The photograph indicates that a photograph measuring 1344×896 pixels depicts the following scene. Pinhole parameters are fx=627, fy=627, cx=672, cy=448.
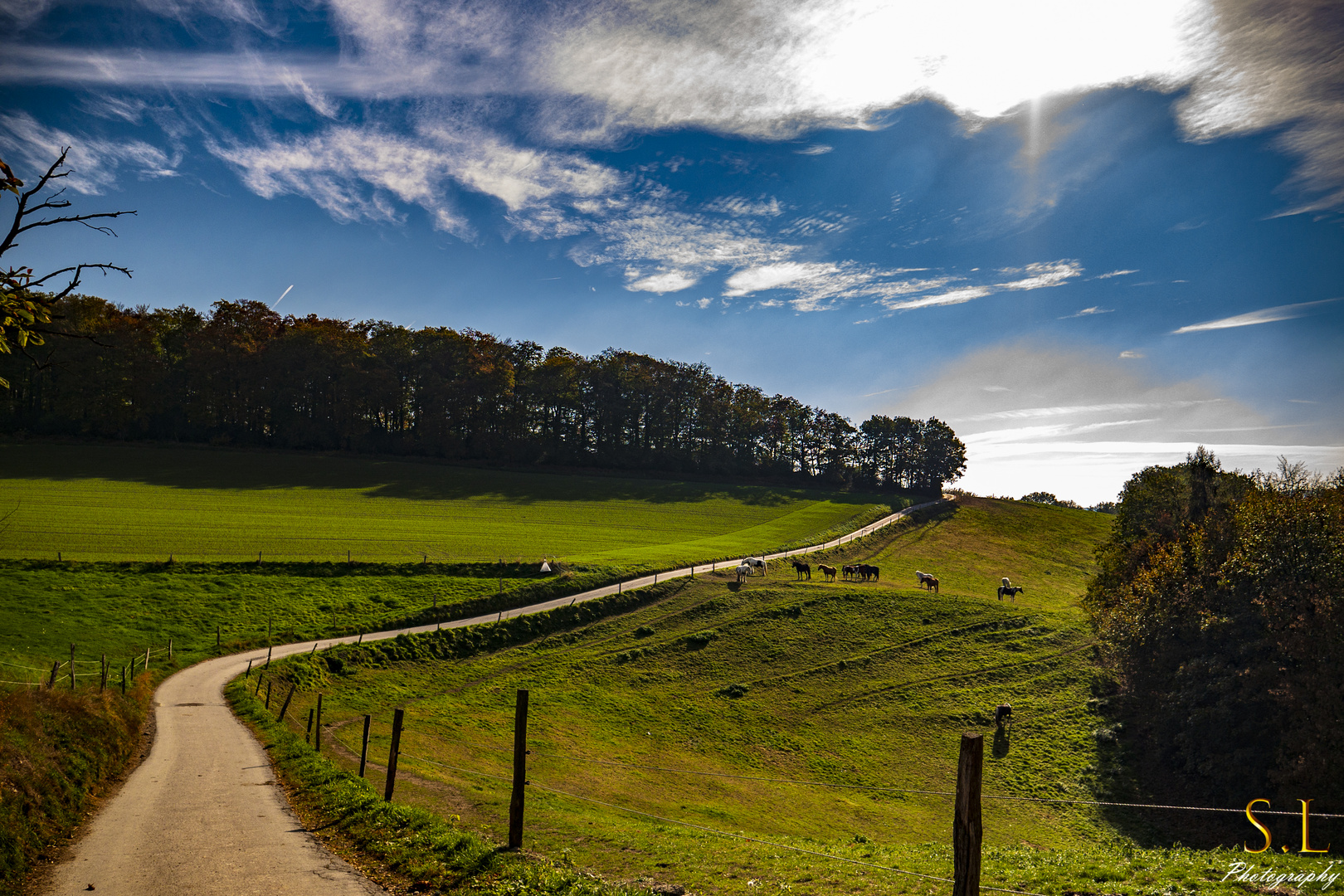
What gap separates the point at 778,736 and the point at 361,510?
56117 millimetres

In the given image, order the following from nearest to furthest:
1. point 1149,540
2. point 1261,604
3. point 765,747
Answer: point 1261,604, point 765,747, point 1149,540

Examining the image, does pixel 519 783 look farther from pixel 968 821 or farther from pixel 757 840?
pixel 968 821

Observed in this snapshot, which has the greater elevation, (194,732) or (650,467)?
(650,467)

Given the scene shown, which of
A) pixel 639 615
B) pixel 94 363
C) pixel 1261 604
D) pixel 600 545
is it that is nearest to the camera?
pixel 1261 604

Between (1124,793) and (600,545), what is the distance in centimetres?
4614

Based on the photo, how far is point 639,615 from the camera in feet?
147

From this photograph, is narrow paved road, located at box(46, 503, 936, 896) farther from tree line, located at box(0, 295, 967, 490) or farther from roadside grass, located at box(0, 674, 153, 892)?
tree line, located at box(0, 295, 967, 490)

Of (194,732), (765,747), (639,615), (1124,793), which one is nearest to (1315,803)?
(1124,793)

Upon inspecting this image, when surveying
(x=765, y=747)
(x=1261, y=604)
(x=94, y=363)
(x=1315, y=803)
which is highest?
(x=94, y=363)

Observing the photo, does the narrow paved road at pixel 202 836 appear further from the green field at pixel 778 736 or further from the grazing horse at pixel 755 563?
the grazing horse at pixel 755 563

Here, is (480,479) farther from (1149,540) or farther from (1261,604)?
(1261,604)

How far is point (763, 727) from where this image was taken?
30875 mm

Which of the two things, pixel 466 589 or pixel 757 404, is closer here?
pixel 466 589

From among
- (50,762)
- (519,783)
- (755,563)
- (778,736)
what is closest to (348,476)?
(755,563)
